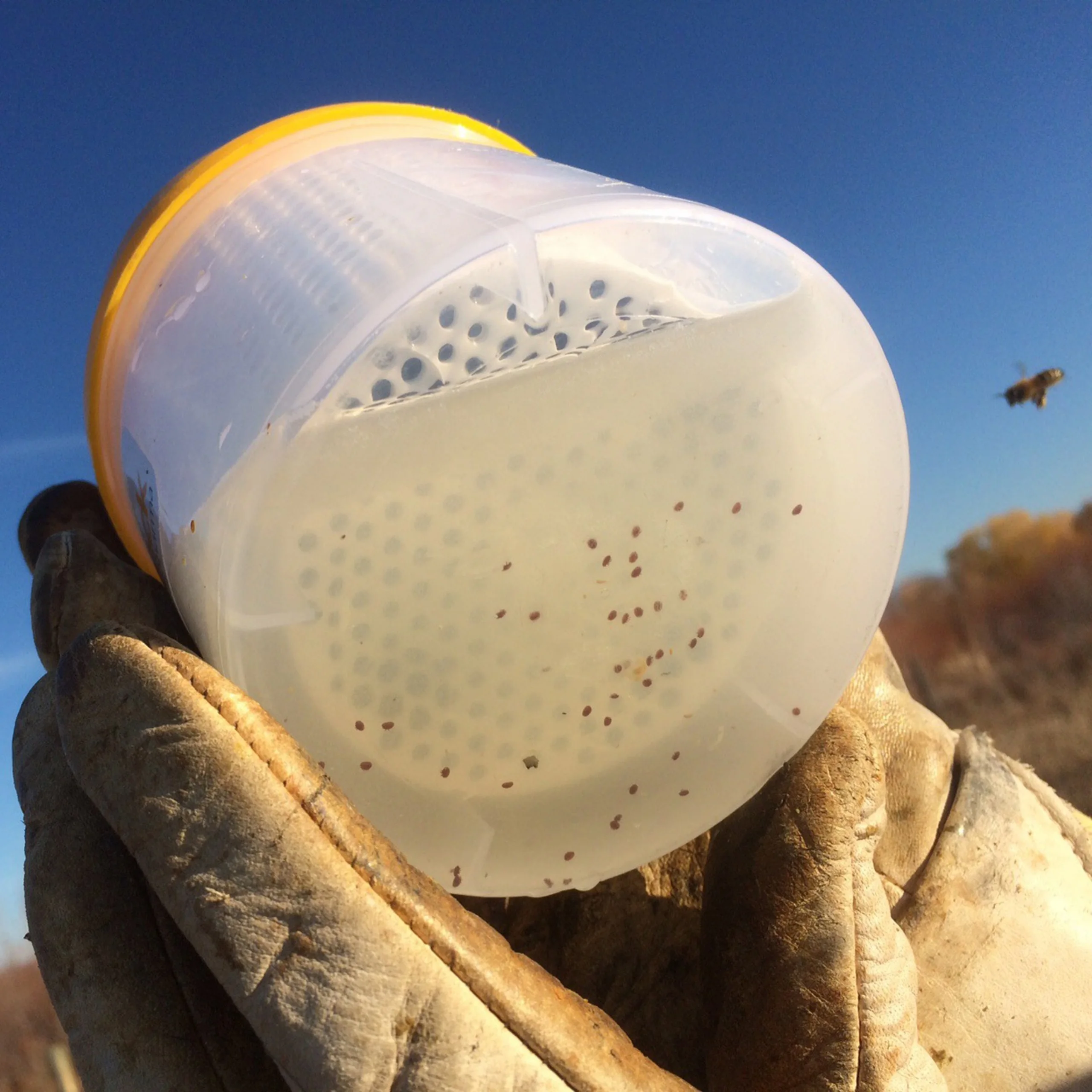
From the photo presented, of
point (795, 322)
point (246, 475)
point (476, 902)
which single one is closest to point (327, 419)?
point (246, 475)

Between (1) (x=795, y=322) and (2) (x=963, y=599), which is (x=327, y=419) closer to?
(1) (x=795, y=322)

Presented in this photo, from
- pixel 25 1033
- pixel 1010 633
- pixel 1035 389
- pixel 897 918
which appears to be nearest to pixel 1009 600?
pixel 1010 633

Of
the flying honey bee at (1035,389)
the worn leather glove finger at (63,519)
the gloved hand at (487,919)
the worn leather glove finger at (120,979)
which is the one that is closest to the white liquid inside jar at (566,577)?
the gloved hand at (487,919)

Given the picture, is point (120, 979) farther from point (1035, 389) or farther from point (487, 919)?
point (1035, 389)

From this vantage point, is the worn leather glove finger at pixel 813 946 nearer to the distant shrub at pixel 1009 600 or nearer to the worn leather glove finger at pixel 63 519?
the worn leather glove finger at pixel 63 519

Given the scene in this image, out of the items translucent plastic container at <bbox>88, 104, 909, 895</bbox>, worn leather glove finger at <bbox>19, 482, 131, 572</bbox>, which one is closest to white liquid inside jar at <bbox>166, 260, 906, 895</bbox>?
translucent plastic container at <bbox>88, 104, 909, 895</bbox>

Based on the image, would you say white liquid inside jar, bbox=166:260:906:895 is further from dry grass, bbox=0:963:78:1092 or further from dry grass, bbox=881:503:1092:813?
dry grass, bbox=0:963:78:1092
